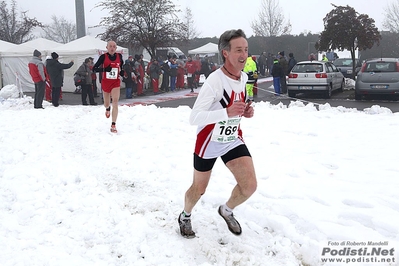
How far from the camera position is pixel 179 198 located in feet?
16.4

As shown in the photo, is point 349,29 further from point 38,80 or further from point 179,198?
point 179,198

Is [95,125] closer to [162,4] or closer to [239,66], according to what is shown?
[239,66]

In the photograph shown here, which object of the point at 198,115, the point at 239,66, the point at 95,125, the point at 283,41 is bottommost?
the point at 95,125

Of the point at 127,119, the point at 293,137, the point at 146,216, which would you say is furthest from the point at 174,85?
the point at 146,216

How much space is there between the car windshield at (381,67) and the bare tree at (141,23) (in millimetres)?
12028

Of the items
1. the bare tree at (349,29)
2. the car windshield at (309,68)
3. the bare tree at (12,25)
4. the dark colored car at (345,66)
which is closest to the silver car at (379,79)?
the car windshield at (309,68)

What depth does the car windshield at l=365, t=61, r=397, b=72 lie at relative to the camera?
15641mm

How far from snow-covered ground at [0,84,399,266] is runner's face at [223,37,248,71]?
5.65 feet

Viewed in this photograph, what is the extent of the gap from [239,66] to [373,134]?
5.67 metres

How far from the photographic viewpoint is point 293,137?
8.08 meters

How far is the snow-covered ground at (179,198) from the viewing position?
12.2 ft

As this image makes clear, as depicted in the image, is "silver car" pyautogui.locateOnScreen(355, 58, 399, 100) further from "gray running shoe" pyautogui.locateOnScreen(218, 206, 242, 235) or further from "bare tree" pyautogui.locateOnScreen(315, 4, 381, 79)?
"gray running shoe" pyautogui.locateOnScreen(218, 206, 242, 235)

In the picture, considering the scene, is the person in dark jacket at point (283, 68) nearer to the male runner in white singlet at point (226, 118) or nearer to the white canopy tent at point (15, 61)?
the white canopy tent at point (15, 61)

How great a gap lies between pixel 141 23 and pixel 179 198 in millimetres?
20409
